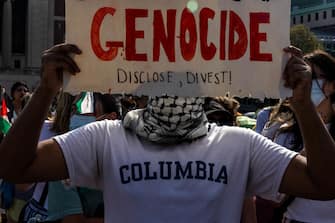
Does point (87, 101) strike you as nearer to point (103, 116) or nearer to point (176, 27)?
point (103, 116)

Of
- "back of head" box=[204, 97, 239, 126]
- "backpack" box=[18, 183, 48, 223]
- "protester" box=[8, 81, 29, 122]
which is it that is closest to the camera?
"backpack" box=[18, 183, 48, 223]

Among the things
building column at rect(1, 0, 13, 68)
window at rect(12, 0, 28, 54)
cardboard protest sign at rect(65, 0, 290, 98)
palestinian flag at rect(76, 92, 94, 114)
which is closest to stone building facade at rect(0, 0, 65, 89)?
building column at rect(1, 0, 13, 68)

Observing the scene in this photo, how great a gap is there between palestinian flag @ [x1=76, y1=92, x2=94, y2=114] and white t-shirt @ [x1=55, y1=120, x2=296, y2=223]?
1.77m

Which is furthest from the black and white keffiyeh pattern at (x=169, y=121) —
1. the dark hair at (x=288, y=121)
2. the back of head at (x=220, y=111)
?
the back of head at (x=220, y=111)

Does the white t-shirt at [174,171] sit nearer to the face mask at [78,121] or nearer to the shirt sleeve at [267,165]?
the shirt sleeve at [267,165]

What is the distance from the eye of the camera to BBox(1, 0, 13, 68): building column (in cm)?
5362

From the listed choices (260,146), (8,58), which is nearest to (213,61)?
(260,146)

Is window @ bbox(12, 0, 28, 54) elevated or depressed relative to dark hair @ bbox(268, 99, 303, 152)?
elevated

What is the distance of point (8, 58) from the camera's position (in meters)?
53.8

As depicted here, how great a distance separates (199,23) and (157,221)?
715 millimetres

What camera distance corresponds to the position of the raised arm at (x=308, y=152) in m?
2.38

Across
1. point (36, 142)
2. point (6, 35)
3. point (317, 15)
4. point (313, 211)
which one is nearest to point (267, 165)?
point (36, 142)

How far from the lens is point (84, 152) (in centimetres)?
242

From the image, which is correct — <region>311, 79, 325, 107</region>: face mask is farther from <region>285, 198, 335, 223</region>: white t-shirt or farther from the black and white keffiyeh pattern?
the black and white keffiyeh pattern
